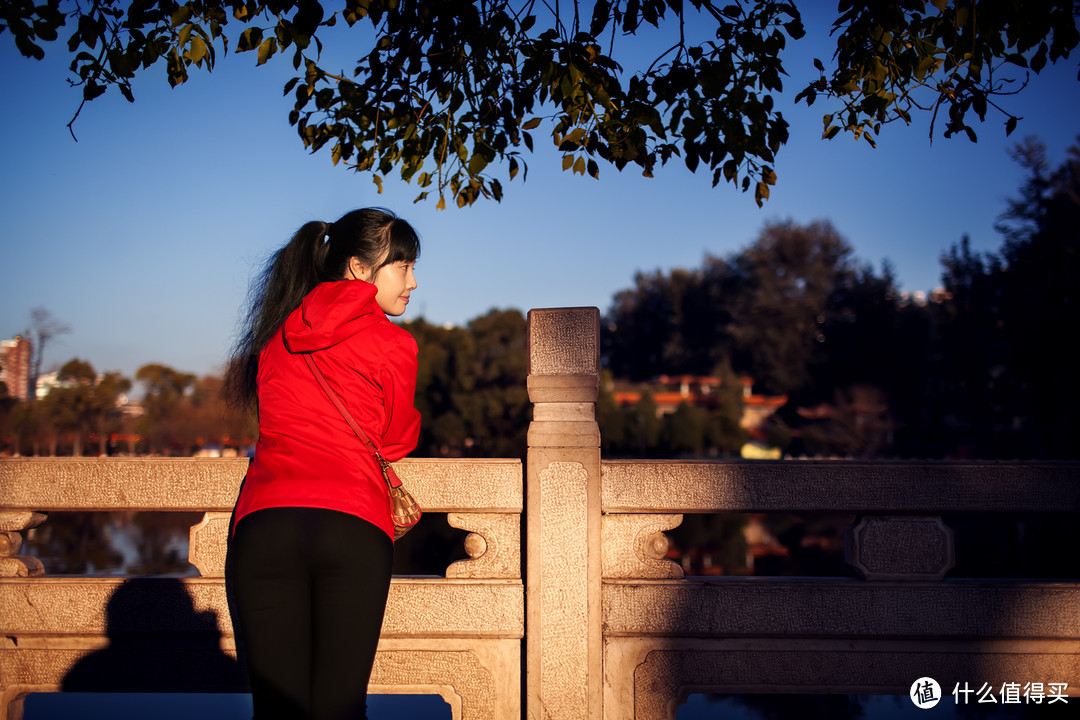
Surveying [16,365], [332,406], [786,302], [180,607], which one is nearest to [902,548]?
[332,406]

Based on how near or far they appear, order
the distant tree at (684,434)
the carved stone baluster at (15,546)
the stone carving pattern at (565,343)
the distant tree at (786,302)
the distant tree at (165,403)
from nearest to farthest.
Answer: the stone carving pattern at (565,343) → the carved stone baluster at (15,546) → the distant tree at (165,403) → the distant tree at (684,434) → the distant tree at (786,302)

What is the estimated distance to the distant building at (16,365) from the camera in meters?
5.29

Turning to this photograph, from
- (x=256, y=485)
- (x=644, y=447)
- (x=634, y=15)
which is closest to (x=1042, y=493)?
(x=634, y=15)

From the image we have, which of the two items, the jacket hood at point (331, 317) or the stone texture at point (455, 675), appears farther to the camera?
the stone texture at point (455, 675)

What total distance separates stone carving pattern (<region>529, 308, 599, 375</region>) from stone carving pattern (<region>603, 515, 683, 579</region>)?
69cm

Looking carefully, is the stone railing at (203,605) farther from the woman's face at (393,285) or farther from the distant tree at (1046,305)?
the distant tree at (1046,305)

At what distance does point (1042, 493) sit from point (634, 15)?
9.29 feet

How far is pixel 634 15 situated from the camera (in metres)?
3.58

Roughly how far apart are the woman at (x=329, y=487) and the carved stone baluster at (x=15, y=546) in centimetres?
209

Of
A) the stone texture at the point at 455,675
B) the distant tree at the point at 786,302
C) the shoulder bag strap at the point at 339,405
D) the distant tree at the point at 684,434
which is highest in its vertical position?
the distant tree at the point at 786,302

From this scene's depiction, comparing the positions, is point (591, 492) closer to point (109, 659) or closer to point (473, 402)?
point (109, 659)

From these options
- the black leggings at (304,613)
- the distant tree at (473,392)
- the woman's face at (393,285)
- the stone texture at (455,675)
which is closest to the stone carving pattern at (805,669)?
the stone texture at (455,675)

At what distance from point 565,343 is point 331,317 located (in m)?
1.42

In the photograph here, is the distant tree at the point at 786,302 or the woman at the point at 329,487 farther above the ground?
the distant tree at the point at 786,302
